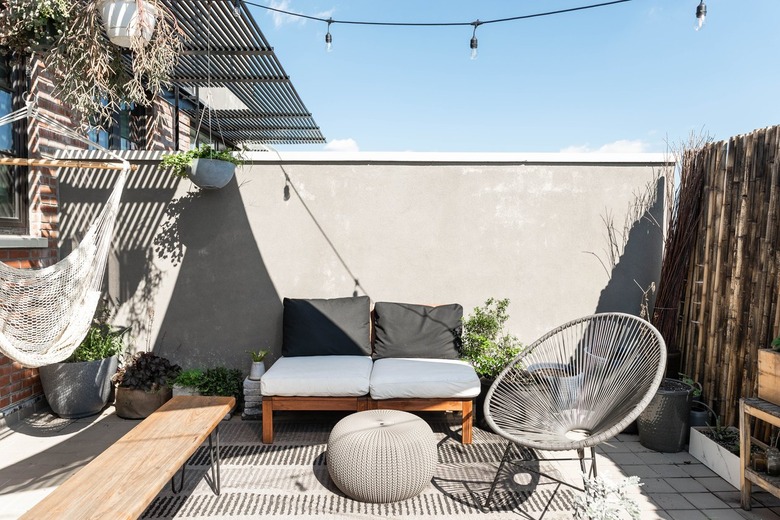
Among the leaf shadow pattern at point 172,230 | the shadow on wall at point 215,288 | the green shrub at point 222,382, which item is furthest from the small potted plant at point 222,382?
the leaf shadow pattern at point 172,230

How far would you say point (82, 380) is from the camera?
4090 mm

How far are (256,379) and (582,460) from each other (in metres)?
2.57

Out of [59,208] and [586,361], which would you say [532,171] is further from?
[59,208]

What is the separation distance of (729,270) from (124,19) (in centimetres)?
427

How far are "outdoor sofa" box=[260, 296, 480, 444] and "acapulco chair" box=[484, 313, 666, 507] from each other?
0.37 meters

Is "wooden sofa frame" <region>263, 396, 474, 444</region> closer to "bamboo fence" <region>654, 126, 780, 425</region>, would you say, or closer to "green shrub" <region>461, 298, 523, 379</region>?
"green shrub" <region>461, 298, 523, 379</region>

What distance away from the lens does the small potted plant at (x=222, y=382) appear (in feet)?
14.1

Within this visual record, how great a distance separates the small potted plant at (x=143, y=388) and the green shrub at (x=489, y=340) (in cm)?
248

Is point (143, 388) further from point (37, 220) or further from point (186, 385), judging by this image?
point (37, 220)

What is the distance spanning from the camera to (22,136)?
411 centimetres

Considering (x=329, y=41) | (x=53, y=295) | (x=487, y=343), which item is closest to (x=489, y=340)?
(x=487, y=343)

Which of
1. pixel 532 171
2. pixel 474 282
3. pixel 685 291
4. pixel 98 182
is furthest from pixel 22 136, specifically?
pixel 685 291

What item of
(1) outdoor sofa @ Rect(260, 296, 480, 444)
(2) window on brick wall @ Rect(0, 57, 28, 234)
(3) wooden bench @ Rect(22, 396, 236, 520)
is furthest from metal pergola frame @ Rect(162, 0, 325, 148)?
(3) wooden bench @ Rect(22, 396, 236, 520)

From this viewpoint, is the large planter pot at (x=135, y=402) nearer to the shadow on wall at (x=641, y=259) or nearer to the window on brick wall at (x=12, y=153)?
the window on brick wall at (x=12, y=153)
